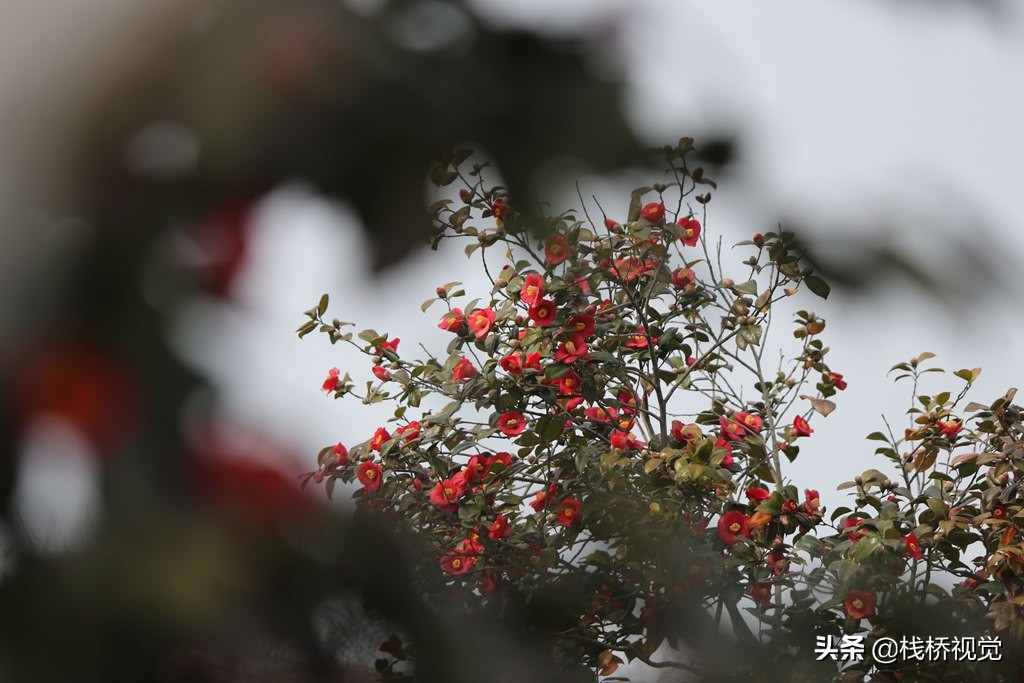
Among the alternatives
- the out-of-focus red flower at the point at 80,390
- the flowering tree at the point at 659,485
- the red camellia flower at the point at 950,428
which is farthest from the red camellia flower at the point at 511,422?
the out-of-focus red flower at the point at 80,390

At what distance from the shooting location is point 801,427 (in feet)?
9.11

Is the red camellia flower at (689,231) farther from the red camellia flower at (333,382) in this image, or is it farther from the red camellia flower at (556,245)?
the red camellia flower at (333,382)

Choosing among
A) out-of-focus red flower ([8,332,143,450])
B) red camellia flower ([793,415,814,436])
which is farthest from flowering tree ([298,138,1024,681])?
out-of-focus red flower ([8,332,143,450])

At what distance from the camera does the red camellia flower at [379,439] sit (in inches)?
112

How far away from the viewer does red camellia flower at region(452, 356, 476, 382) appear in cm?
279

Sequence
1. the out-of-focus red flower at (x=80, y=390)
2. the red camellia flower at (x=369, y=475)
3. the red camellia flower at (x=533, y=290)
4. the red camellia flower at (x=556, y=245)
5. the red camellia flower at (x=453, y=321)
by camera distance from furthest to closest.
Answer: the red camellia flower at (x=453, y=321), the red camellia flower at (x=369, y=475), the red camellia flower at (x=533, y=290), the red camellia flower at (x=556, y=245), the out-of-focus red flower at (x=80, y=390)

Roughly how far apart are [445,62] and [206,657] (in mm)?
329

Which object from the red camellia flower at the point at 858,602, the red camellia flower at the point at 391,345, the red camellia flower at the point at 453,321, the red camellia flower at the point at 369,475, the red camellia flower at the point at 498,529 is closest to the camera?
the red camellia flower at the point at 858,602

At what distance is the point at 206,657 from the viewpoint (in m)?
0.47

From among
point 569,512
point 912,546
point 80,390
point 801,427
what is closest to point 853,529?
point 912,546

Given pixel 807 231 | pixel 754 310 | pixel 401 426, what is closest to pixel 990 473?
pixel 754 310

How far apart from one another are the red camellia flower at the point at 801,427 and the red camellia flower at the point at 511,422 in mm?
800

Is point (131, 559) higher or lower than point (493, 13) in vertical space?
lower

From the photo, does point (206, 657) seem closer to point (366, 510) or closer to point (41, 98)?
point (366, 510)
